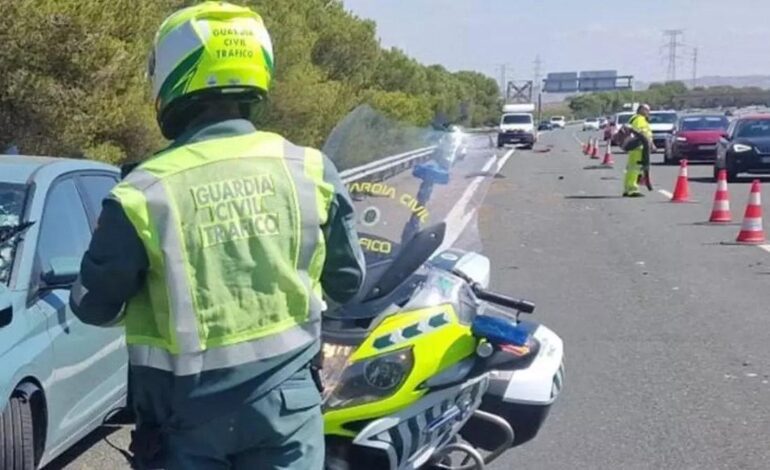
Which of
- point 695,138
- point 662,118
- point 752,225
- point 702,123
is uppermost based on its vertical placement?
point 752,225

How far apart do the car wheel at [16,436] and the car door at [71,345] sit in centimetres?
29

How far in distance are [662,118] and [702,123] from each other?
14.5m

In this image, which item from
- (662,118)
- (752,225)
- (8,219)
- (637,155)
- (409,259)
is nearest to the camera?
(409,259)

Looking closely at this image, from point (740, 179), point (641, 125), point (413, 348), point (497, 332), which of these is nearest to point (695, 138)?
point (740, 179)

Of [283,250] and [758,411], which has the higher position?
[283,250]

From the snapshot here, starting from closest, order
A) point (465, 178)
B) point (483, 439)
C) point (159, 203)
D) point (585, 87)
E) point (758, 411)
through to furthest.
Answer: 1. point (159, 203)
2. point (483, 439)
3. point (465, 178)
4. point (758, 411)
5. point (585, 87)

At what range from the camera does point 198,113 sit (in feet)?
9.82

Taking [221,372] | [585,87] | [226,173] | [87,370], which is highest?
[226,173]

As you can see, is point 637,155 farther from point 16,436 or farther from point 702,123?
point 16,436

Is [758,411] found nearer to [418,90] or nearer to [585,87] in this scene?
[418,90]

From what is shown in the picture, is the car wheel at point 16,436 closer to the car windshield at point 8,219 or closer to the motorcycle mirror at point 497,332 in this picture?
the car windshield at point 8,219

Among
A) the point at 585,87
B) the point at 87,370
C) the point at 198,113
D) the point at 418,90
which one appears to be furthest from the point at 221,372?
the point at 585,87

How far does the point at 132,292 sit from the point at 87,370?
321cm

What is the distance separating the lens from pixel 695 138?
38.3 m
